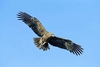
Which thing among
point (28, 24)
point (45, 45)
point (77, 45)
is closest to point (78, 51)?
point (77, 45)

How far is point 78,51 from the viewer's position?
16.0m

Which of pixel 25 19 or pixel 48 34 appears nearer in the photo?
pixel 48 34

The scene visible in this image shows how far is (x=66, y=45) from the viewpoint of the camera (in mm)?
15992

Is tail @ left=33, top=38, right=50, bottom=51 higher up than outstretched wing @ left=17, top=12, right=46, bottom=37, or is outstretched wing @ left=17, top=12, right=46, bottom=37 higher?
outstretched wing @ left=17, top=12, right=46, bottom=37

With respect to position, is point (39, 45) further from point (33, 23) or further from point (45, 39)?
point (33, 23)

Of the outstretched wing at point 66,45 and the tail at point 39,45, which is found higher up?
the outstretched wing at point 66,45

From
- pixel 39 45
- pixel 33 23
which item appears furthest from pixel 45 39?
pixel 33 23

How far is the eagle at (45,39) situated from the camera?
15.4 meters

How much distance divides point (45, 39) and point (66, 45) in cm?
141

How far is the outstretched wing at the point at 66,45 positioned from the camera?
624 inches

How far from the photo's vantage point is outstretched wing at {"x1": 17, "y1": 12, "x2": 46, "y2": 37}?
52.5 feet

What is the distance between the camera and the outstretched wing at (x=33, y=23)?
16016 mm

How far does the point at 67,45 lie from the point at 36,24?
2123 mm

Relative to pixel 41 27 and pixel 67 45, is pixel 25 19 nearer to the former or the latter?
pixel 41 27
